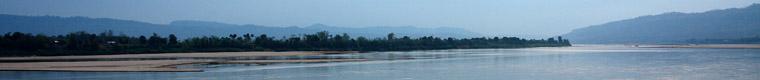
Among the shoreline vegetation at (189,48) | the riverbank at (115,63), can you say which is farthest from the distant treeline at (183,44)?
the riverbank at (115,63)

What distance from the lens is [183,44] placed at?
3334 inches

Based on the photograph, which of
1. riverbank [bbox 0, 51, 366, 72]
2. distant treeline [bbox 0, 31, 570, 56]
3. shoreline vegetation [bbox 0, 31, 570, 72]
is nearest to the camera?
riverbank [bbox 0, 51, 366, 72]

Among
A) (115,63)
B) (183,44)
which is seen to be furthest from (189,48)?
(115,63)

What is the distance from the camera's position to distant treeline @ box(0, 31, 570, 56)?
68875 millimetres

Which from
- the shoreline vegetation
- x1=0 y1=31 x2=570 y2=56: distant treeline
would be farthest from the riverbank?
x1=0 y1=31 x2=570 y2=56: distant treeline

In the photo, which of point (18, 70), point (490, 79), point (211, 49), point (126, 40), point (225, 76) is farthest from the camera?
point (126, 40)

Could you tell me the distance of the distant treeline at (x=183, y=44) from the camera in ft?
226

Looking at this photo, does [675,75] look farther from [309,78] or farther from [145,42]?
[145,42]

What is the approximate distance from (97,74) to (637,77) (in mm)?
18766

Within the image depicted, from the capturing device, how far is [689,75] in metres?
28.7

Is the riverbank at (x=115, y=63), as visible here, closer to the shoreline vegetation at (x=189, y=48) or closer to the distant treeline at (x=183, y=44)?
the shoreline vegetation at (x=189, y=48)

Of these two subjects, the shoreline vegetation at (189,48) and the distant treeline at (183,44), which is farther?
the distant treeline at (183,44)

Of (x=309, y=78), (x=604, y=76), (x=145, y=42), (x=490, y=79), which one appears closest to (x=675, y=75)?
(x=604, y=76)

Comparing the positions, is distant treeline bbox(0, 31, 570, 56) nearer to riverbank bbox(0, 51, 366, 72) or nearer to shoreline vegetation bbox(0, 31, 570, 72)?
shoreline vegetation bbox(0, 31, 570, 72)
